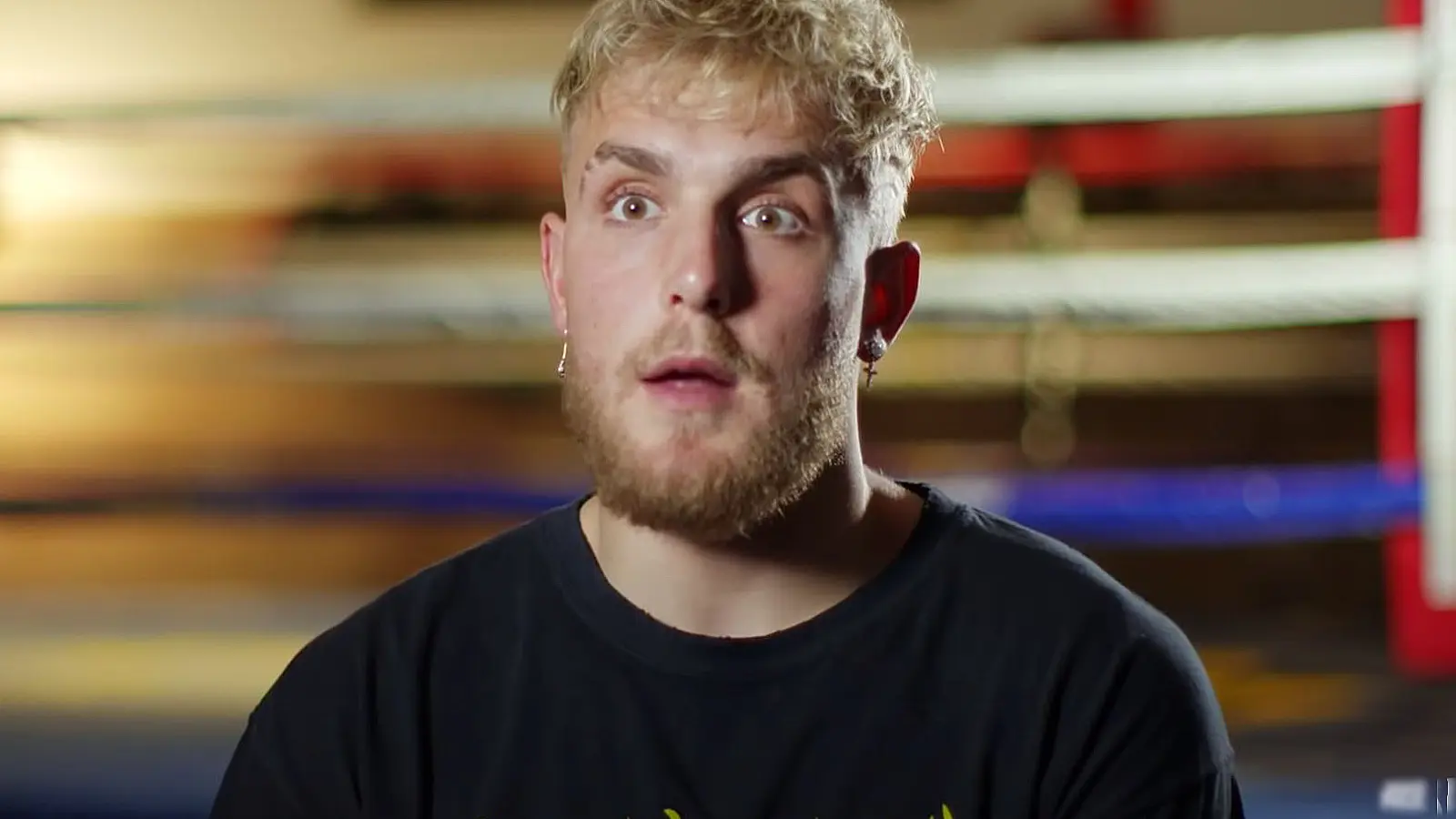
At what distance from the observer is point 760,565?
2.76 ft

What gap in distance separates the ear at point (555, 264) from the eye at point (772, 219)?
0.13 meters

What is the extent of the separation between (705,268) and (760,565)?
18 centimetres

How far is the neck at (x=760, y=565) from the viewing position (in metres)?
0.83

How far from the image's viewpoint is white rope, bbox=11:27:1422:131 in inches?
68.8

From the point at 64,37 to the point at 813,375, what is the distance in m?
3.40

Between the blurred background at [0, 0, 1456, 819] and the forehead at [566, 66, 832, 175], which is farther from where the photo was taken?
the blurred background at [0, 0, 1456, 819]

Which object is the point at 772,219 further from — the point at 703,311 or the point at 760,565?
the point at 760,565

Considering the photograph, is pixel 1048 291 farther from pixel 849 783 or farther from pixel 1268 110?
pixel 849 783

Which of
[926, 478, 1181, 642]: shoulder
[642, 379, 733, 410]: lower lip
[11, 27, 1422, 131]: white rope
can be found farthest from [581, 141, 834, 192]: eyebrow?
[11, 27, 1422, 131]: white rope

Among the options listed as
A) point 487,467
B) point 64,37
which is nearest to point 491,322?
point 487,467

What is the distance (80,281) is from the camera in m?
2.81

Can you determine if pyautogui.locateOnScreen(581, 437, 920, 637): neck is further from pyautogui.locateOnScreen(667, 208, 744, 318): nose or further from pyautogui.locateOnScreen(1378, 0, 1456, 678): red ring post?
pyautogui.locateOnScreen(1378, 0, 1456, 678): red ring post

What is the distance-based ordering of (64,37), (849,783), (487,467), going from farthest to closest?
(64,37) → (487,467) → (849,783)

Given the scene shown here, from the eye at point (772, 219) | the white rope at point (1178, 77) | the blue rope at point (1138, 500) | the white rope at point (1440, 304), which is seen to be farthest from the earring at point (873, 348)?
the white rope at point (1440, 304)
